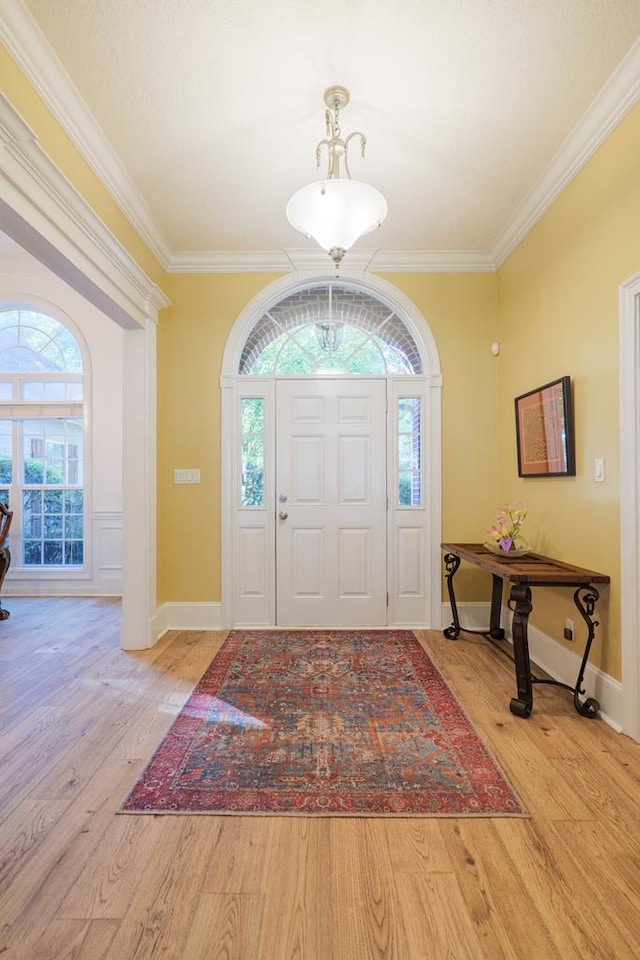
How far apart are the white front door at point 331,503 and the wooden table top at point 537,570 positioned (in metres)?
1.04

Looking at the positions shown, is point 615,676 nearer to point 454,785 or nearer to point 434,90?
point 454,785

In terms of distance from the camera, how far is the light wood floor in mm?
1241

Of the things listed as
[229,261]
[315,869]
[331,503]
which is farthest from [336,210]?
[315,869]

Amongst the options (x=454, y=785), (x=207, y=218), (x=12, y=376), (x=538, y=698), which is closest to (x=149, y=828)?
(x=454, y=785)

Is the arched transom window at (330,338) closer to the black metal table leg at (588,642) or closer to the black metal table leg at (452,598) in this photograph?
the black metal table leg at (452,598)

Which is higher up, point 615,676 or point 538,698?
point 615,676

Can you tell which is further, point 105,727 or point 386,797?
point 105,727

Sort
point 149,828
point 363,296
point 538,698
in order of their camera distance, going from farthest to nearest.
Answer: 1. point 363,296
2. point 538,698
3. point 149,828

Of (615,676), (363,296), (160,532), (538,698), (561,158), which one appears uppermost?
(561,158)

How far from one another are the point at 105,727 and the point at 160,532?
1.67 meters

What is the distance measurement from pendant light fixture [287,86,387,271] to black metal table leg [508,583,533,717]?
1900 mm

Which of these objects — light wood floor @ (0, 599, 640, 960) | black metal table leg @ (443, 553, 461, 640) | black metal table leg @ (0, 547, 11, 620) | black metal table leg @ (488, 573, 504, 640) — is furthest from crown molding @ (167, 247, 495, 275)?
light wood floor @ (0, 599, 640, 960)

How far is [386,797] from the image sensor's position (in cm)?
180

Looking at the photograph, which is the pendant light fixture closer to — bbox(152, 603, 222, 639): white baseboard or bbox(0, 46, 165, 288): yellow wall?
bbox(0, 46, 165, 288): yellow wall
